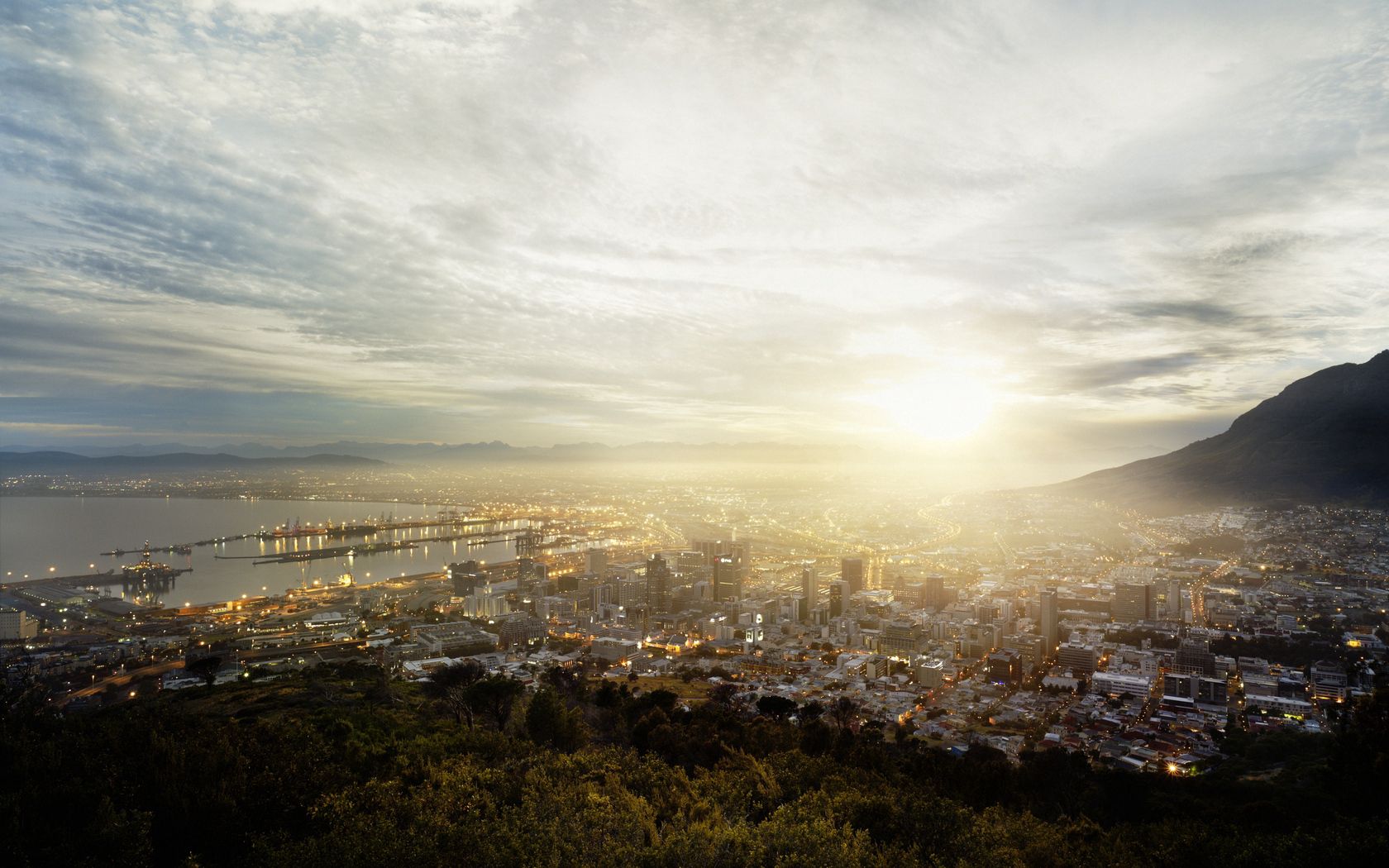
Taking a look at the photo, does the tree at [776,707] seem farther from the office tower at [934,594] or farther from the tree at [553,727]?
the office tower at [934,594]

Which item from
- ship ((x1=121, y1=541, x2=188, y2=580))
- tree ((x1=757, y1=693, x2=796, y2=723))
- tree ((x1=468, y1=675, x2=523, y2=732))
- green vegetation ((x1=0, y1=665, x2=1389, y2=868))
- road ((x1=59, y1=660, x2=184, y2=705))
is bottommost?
ship ((x1=121, y1=541, x2=188, y2=580))

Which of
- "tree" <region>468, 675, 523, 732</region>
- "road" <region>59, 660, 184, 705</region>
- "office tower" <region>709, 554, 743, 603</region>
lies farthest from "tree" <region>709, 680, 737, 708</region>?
"road" <region>59, 660, 184, 705</region>

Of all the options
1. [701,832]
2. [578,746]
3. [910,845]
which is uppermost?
[701,832]

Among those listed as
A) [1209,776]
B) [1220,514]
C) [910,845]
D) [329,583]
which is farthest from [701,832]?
[1220,514]

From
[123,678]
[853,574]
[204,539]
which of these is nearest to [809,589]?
[853,574]

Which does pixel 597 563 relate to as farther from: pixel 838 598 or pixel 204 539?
pixel 204 539

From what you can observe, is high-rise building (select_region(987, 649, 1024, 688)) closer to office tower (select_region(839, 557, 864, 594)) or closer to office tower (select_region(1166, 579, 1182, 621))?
office tower (select_region(1166, 579, 1182, 621))

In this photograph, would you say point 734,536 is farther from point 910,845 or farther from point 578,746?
point 910,845
